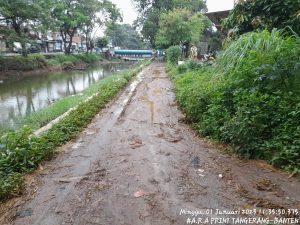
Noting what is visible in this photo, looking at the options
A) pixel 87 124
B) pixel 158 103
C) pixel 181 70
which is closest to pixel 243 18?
pixel 158 103

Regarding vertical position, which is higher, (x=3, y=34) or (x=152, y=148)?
(x=3, y=34)

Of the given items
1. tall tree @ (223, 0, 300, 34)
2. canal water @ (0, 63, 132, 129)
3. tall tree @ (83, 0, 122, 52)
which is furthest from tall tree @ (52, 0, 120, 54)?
tall tree @ (223, 0, 300, 34)

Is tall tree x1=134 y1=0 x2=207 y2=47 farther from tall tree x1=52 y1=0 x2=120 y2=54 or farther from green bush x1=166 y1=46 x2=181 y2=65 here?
green bush x1=166 y1=46 x2=181 y2=65

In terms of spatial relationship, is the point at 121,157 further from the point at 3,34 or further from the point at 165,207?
the point at 3,34

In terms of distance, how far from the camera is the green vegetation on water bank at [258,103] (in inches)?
167

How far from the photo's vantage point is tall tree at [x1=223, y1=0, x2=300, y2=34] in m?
6.89

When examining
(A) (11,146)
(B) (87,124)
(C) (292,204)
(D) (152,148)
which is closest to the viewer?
(C) (292,204)

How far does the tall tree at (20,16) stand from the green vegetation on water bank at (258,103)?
2342 cm

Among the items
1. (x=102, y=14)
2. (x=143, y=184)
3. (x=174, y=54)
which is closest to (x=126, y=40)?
(x=102, y=14)

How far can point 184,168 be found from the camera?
4.36 metres

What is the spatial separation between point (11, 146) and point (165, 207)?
307 cm

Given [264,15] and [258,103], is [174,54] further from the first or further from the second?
[258,103]

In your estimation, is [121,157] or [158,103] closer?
[121,157]

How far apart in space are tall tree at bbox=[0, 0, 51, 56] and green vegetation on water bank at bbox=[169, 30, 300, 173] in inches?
922
